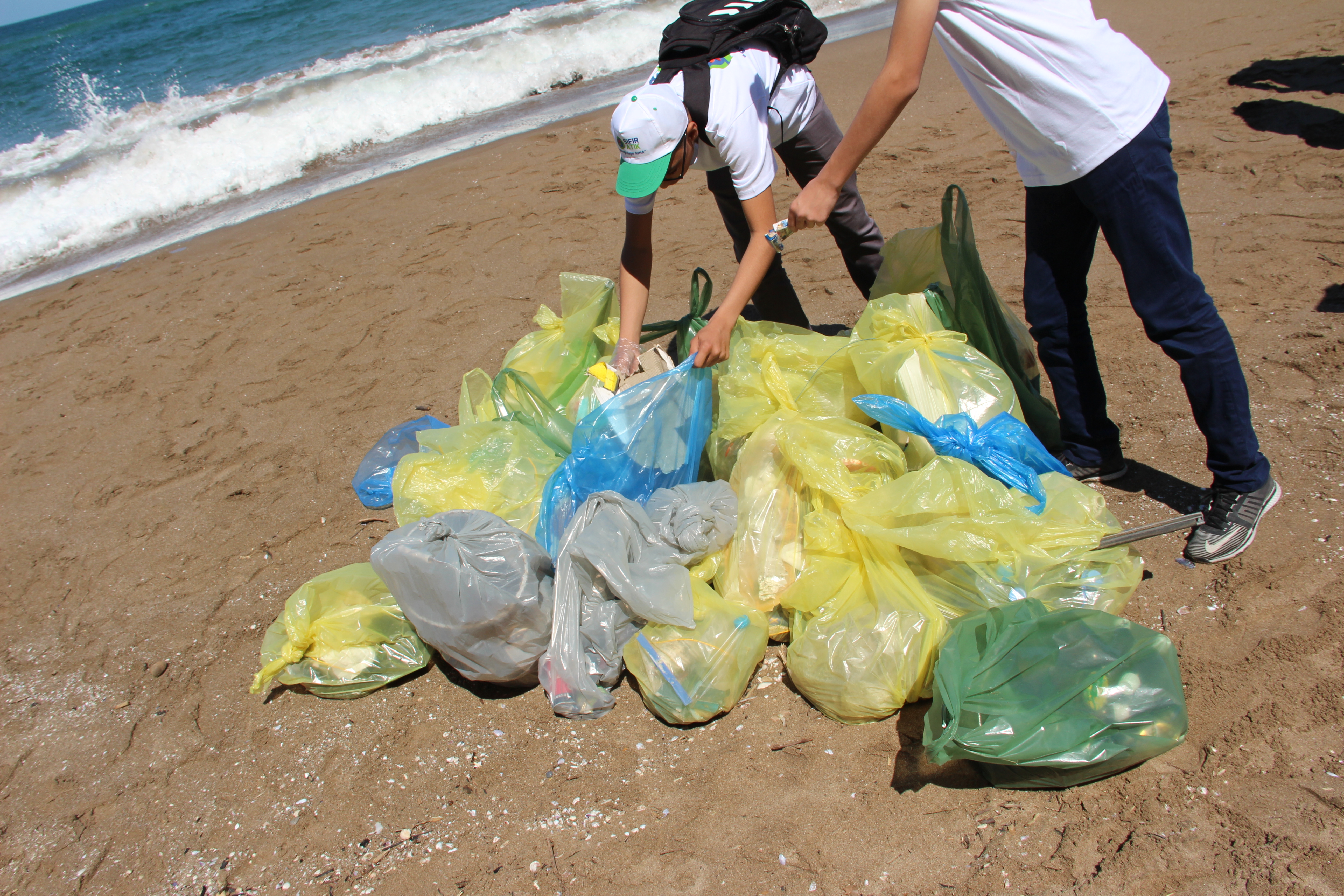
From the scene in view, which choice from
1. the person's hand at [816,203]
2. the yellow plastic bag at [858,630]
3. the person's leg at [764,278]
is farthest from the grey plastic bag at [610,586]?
the person's leg at [764,278]

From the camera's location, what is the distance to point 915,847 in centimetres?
153

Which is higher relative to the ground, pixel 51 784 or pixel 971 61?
pixel 971 61

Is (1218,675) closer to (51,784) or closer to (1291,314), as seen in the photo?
(1291,314)

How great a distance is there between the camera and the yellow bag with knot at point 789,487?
198 centimetres

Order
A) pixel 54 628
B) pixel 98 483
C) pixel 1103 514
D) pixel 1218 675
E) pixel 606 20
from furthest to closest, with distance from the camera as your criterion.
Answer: pixel 606 20 → pixel 98 483 → pixel 54 628 → pixel 1103 514 → pixel 1218 675

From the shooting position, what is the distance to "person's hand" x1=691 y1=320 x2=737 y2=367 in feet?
6.79

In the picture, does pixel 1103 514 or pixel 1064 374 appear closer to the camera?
pixel 1103 514

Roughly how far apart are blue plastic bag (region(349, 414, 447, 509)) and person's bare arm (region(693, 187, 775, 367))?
1.10 metres

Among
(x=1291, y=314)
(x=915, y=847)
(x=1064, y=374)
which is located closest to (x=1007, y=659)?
(x=915, y=847)

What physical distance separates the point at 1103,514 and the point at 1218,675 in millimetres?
402

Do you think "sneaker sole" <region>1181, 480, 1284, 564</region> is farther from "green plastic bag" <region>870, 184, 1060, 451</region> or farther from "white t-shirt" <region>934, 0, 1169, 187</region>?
"white t-shirt" <region>934, 0, 1169, 187</region>

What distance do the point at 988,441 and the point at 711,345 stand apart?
2.39 feet

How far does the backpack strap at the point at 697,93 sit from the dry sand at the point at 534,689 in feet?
4.66

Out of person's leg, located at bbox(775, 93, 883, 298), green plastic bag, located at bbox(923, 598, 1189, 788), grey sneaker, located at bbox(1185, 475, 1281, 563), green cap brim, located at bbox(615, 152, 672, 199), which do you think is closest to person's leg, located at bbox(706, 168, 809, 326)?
person's leg, located at bbox(775, 93, 883, 298)
